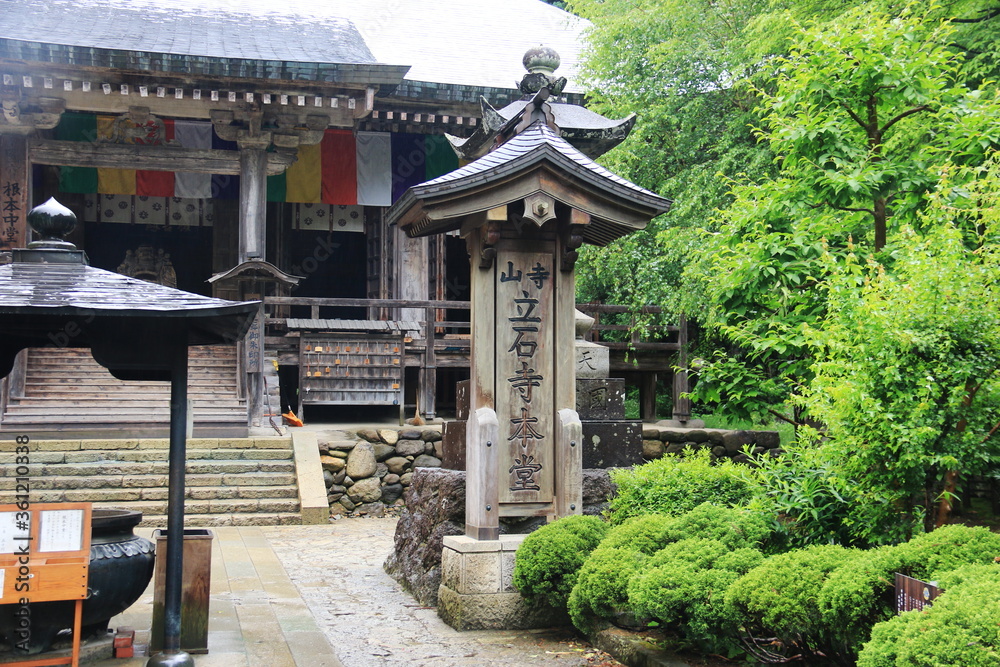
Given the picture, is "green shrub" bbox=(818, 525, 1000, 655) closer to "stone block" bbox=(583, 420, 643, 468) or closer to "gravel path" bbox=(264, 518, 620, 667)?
"gravel path" bbox=(264, 518, 620, 667)

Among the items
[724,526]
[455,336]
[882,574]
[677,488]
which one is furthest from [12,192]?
[882,574]

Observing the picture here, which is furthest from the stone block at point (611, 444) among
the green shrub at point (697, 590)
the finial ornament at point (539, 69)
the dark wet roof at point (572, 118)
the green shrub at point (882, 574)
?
the green shrub at point (882, 574)

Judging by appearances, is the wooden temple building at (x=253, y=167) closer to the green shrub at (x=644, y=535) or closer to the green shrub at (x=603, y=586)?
the green shrub at (x=644, y=535)

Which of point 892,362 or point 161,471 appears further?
point 161,471

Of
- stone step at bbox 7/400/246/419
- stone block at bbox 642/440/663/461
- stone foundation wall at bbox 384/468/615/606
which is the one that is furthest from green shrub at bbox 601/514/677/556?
stone step at bbox 7/400/246/419

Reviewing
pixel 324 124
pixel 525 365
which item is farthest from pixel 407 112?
pixel 525 365

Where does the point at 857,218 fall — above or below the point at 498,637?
above

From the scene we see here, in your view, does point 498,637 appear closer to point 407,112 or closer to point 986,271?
point 986,271

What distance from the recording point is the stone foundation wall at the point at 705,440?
14.6 meters

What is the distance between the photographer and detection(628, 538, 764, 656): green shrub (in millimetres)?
5074

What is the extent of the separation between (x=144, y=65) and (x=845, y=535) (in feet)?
38.5

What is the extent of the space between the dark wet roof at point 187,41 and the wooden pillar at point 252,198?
1.45m

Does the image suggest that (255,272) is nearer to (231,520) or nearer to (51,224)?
(231,520)

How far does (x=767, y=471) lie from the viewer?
620cm
